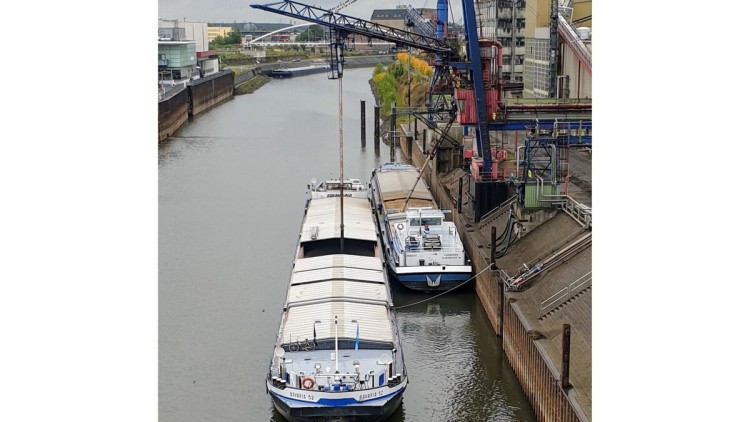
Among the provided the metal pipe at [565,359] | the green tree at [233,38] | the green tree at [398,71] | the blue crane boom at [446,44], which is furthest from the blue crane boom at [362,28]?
the green tree at [233,38]

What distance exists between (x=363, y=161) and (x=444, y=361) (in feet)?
90.8

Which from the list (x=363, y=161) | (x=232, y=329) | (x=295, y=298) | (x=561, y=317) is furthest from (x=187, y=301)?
Answer: (x=363, y=161)

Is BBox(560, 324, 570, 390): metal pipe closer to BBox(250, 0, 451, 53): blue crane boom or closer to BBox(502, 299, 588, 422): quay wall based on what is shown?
BBox(502, 299, 588, 422): quay wall

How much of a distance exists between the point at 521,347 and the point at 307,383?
4.08 meters

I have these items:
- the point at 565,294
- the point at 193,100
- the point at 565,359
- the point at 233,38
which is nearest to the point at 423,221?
the point at 565,294

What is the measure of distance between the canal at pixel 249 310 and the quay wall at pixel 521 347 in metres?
0.30

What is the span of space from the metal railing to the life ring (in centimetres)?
491

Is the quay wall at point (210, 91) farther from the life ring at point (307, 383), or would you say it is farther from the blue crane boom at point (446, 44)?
the life ring at point (307, 383)

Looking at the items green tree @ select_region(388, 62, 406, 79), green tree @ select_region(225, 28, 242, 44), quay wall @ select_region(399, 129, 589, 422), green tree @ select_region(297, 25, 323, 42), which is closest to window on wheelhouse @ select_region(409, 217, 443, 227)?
quay wall @ select_region(399, 129, 589, 422)

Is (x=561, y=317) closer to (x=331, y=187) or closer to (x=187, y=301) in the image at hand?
(x=187, y=301)

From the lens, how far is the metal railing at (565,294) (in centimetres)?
1788

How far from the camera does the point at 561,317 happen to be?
1725 cm

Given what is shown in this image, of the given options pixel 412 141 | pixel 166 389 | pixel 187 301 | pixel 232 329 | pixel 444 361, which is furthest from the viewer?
pixel 412 141

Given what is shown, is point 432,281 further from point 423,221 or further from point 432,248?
point 423,221
